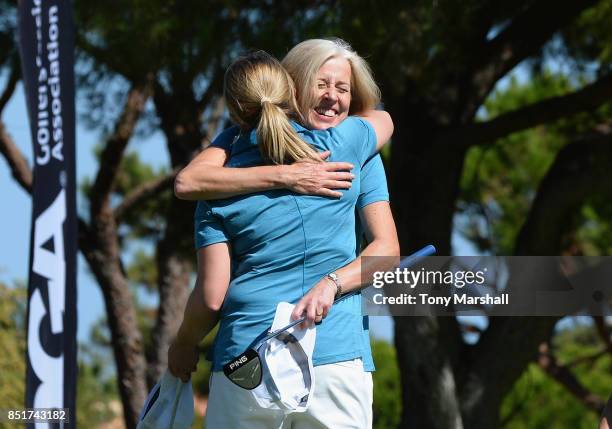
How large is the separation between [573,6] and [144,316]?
12.8m

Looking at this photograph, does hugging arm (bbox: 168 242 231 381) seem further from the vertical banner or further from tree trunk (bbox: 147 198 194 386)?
tree trunk (bbox: 147 198 194 386)

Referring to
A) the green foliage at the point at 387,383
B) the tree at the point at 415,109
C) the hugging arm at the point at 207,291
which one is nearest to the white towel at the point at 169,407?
the hugging arm at the point at 207,291

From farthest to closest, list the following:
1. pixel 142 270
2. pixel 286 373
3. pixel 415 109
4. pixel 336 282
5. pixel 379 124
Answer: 1. pixel 142 270
2. pixel 415 109
3. pixel 379 124
4. pixel 336 282
5. pixel 286 373

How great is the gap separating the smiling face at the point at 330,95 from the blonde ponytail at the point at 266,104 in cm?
11

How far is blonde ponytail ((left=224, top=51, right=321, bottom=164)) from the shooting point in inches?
107

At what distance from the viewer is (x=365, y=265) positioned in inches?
108

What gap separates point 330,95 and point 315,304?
641 mm

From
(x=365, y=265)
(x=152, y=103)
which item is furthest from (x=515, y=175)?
(x=365, y=265)

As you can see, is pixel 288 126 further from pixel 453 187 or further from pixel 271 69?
pixel 453 187


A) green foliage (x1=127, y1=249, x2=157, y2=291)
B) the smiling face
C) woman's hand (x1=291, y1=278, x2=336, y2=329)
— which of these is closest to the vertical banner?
the smiling face

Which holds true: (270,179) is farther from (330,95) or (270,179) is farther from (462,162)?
(462,162)

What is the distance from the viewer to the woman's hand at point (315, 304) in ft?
8.54

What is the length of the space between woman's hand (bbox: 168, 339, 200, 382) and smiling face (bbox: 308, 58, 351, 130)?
690 mm

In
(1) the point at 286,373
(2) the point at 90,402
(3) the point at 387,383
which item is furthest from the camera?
(3) the point at 387,383
